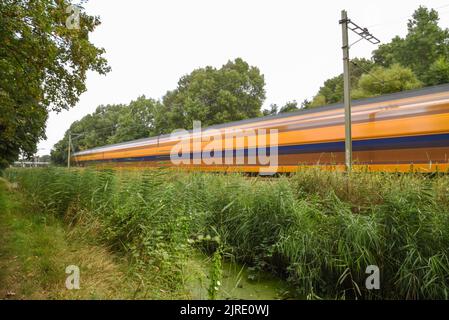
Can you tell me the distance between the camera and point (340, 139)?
10.1 m

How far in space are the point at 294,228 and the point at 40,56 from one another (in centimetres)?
567

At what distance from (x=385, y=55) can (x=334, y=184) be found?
112ft

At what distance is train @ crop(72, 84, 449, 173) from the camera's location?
26.8 ft

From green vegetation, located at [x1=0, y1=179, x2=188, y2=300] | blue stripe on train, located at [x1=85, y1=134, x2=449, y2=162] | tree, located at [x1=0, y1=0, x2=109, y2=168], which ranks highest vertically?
tree, located at [x1=0, y1=0, x2=109, y2=168]

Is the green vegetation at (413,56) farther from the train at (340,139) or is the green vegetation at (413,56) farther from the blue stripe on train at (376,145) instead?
the blue stripe on train at (376,145)

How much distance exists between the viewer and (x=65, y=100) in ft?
26.0

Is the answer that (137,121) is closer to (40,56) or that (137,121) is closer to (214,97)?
(214,97)

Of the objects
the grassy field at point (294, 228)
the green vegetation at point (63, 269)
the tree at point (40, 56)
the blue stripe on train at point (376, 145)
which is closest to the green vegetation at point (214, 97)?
the blue stripe on train at point (376, 145)

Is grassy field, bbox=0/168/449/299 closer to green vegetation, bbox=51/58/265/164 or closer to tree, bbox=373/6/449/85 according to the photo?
green vegetation, bbox=51/58/265/164

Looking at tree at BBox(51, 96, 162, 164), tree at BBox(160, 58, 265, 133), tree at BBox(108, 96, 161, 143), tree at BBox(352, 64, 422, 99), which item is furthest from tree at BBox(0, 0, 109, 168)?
tree at BBox(108, 96, 161, 143)

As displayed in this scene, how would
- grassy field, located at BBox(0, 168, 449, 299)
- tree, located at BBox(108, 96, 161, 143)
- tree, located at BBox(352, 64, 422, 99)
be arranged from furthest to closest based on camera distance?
tree, located at BBox(108, 96, 161, 143)
tree, located at BBox(352, 64, 422, 99)
grassy field, located at BBox(0, 168, 449, 299)

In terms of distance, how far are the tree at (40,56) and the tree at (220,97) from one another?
23130 mm

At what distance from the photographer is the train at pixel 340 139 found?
321 inches

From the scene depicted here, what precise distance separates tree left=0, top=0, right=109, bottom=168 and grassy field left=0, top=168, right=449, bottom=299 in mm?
2636
